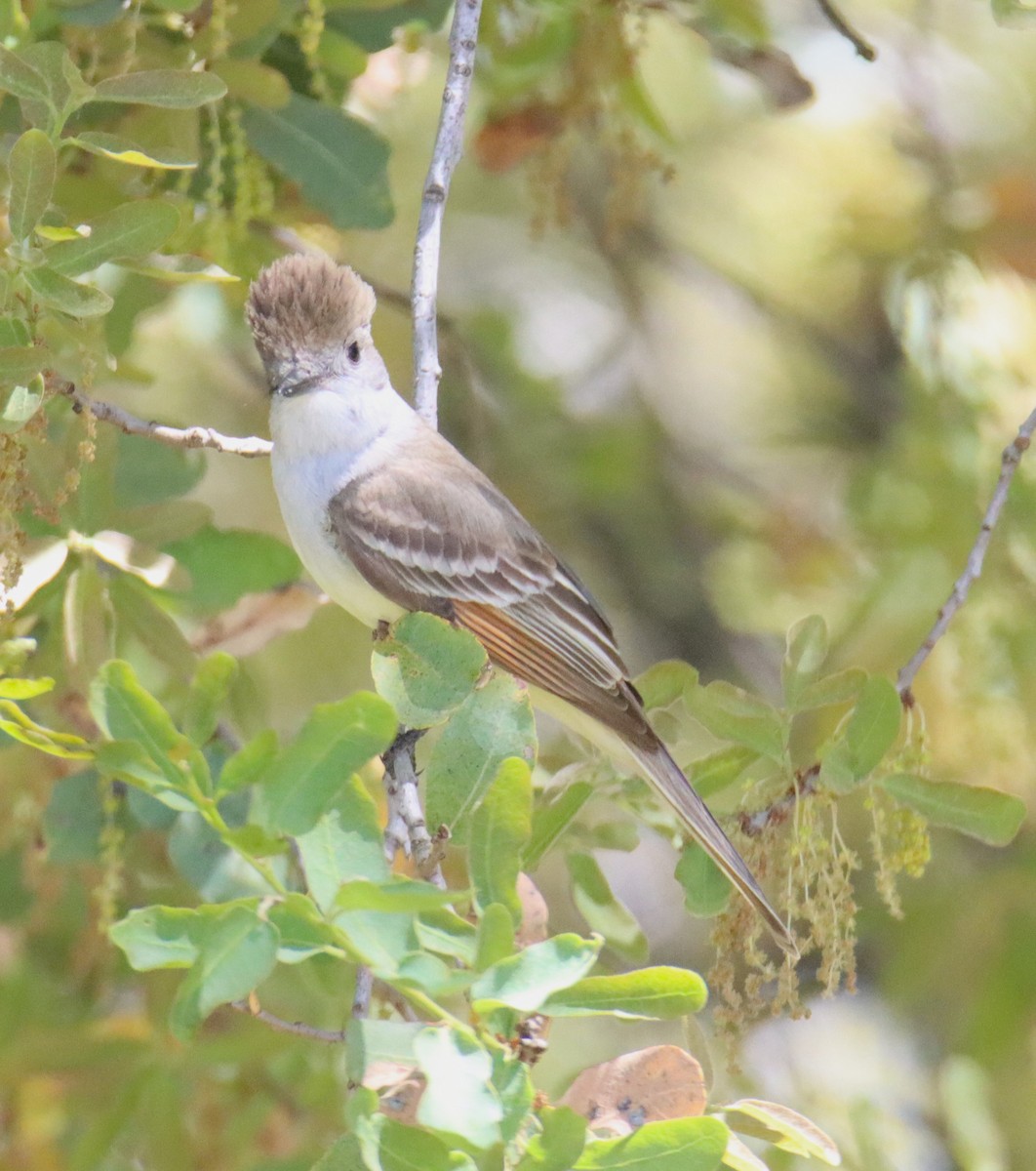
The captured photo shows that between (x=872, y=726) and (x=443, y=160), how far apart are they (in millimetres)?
1179

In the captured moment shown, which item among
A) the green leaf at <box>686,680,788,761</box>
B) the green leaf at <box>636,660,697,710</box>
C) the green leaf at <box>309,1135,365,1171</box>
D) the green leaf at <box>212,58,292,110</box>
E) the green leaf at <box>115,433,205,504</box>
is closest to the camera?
the green leaf at <box>309,1135,365,1171</box>

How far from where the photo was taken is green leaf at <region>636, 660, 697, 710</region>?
7.63 ft

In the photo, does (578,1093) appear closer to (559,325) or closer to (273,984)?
(273,984)

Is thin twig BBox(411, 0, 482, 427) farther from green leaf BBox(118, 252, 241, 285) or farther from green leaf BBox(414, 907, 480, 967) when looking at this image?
green leaf BBox(414, 907, 480, 967)

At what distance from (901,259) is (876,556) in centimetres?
83

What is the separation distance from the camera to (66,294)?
6.05 ft

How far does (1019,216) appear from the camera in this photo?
12.0 ft

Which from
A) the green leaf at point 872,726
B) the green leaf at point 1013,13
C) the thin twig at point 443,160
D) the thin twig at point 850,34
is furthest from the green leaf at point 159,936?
the thin twig at point 850,34

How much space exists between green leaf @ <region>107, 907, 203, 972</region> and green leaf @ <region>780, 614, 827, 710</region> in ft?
3.37

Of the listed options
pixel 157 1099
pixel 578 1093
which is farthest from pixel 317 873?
pixel 157 1099

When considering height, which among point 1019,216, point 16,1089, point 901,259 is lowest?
point 16,1089

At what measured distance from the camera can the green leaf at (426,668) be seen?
5.44 feet

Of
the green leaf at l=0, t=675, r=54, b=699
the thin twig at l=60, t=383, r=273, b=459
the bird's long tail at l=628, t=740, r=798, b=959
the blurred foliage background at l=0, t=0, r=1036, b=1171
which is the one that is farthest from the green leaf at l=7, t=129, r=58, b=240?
the bird's long tail at l=628, t=740, r=798, b=959

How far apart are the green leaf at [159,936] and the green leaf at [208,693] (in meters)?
0.15
